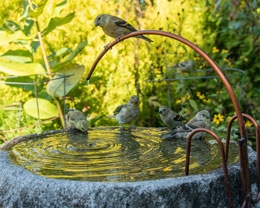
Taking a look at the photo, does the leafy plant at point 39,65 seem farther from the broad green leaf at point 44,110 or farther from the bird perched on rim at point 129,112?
the bird perched on rim at point 129,112

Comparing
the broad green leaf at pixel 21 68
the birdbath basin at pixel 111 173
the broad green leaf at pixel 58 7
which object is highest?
the broad green leaf at pixel 58 7

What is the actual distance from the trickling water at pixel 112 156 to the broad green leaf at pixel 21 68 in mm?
1330

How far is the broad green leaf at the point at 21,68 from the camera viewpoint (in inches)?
189

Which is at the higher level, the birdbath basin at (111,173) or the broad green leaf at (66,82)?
the broad green leaf at (66,82)

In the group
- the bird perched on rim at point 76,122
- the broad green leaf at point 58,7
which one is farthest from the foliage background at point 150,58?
the bird perched on rim at point 76,122

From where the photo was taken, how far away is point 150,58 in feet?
21.0

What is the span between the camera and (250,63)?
6.45 meters

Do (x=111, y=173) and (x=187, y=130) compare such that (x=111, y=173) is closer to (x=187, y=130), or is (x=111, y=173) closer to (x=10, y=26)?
(x=187, y=130)

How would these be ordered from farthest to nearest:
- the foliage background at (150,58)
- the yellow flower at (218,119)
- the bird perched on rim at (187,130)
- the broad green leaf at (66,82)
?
the foliage background at (150,58), the yellow flower at (218,119), the broad green leaf at (66,82), the bird perched on rim at (187,130)

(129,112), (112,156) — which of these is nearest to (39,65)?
(129,112)

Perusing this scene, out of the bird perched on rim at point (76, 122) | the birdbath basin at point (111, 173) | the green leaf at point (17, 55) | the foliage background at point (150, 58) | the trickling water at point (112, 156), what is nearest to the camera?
the birdbath basin at point (111, 173)

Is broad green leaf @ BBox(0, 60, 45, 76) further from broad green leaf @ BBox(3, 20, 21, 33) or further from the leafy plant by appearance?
broad green leaf @ BBox(3, 20, 21, 33)

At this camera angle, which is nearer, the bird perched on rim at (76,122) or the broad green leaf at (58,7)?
the bird perched on rim at (76,122)

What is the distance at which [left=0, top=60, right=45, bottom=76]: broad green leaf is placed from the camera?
479cm
